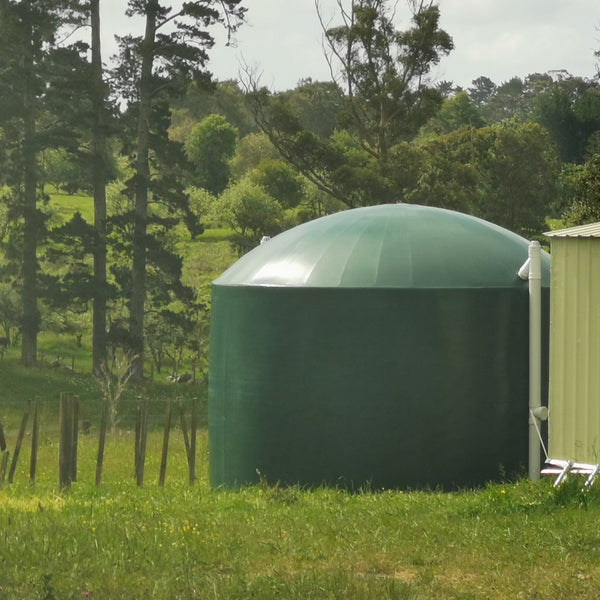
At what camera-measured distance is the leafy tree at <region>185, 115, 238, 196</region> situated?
87375mm

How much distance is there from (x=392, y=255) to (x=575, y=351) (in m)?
2.89

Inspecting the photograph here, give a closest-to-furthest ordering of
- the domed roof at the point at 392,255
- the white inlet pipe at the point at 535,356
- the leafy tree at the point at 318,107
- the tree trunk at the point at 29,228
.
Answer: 1. the white inlet pipe at the point at 535,356
2. the domed roof at the point at 392,255
3. the tree trunk at the point at 29,228
4. the leafy tree at the point at 318,107

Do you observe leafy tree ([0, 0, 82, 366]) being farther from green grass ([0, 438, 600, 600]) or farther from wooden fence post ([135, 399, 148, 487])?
green grass ([0, 438, 600, 600])

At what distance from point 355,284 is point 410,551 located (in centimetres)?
502

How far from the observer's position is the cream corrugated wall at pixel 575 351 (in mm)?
12242

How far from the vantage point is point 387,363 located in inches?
551

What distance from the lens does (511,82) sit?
164750 mm

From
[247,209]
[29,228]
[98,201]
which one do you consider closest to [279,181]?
[247,209]

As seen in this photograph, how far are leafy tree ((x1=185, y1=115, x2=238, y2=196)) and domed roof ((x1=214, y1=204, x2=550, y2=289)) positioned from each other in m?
71.5

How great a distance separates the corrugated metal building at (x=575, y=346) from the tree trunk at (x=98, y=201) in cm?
3277

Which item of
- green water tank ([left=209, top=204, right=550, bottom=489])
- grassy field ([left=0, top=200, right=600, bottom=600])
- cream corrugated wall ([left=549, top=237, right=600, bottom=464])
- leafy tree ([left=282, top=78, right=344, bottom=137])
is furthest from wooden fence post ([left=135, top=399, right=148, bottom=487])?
leafy tree ([left=282, top=78, right=344, bottom=137])

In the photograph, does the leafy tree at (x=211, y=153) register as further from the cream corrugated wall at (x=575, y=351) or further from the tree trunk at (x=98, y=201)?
the cream corrugated wall at (x=575, y=351)

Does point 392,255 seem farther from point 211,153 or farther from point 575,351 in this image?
point 211,153

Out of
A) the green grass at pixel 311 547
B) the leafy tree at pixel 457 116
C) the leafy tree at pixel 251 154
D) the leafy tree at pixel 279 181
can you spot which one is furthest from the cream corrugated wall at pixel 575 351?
the leafy tree at pixel 251 154
